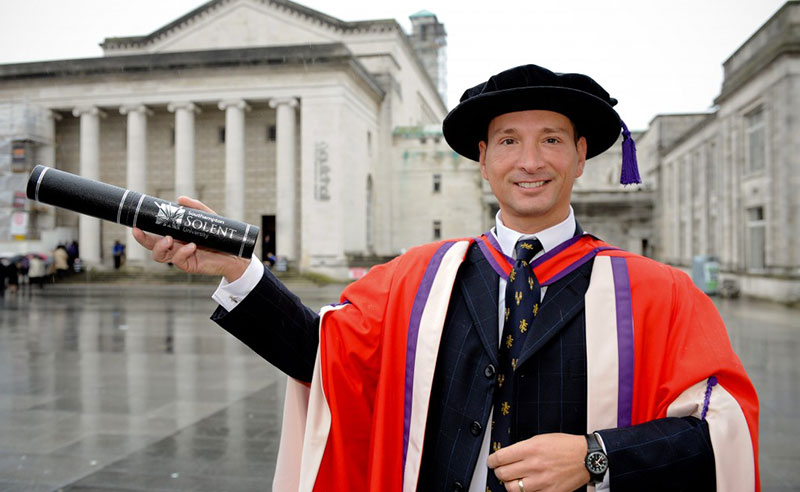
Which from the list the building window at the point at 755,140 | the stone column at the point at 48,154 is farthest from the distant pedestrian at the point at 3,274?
the building window at the point at 755,140

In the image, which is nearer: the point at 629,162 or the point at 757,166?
the point at 629,162

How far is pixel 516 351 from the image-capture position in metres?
2.04

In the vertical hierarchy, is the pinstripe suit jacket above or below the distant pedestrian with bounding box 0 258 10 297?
above

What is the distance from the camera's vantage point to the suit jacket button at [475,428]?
1.97m

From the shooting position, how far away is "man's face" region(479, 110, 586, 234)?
2.10 meters

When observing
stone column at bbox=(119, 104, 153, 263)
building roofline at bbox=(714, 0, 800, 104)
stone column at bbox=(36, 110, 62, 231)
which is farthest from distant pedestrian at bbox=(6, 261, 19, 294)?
building roofline at bbox=(714, 0, 800, 104)

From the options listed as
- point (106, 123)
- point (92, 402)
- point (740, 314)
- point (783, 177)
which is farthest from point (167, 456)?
point (106, 123)

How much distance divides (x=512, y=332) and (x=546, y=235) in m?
0.39

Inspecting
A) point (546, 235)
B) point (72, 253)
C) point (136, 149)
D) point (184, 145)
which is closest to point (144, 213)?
point (546, 235)

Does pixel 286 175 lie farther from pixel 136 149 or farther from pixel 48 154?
pixel 48 154

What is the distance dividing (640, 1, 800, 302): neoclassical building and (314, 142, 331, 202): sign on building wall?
57.9ft

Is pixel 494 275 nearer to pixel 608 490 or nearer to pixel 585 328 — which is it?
pixel 585 328

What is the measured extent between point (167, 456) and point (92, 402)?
2.54 m

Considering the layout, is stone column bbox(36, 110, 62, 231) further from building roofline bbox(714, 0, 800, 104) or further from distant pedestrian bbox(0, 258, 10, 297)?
building roofline bbox(714, 0, 800, 104)
